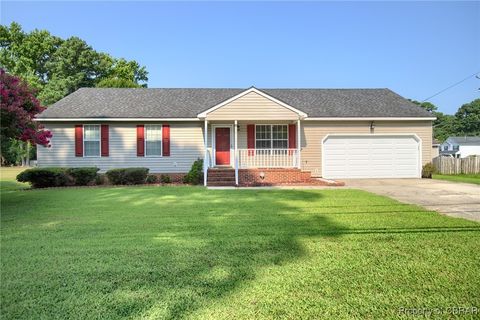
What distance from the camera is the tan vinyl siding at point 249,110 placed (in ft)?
47.4

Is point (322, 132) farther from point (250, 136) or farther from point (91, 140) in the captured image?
point (91, 140)

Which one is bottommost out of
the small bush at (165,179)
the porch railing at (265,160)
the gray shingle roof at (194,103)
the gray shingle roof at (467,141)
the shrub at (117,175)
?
the small bush at (165,179)

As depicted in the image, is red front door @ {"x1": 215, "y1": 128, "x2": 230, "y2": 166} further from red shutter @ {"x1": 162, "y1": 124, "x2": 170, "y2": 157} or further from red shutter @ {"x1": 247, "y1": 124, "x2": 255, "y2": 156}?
red shutter @ {"x1": 162, "y1": 124, "x2": 170, "y2": 157}

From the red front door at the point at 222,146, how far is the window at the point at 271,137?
1508mm

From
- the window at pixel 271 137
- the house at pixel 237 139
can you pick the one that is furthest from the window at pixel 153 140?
the window at pixel 271 137

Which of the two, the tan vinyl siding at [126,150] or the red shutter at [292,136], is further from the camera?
the red shutter at [292,136]

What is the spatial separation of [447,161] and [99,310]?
22.8 m

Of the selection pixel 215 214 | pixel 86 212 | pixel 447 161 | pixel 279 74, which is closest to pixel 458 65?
pixel 447 161

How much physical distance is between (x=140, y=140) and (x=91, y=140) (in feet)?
7.97

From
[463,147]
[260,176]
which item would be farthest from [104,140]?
[463,147]

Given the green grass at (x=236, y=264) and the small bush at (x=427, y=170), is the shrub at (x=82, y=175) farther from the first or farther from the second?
the small bush at (x=427, y=170)

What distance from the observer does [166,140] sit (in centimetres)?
1611

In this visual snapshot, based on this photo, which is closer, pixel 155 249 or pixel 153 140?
pixel 155 249

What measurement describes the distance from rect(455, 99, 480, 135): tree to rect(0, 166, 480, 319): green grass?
274ft
